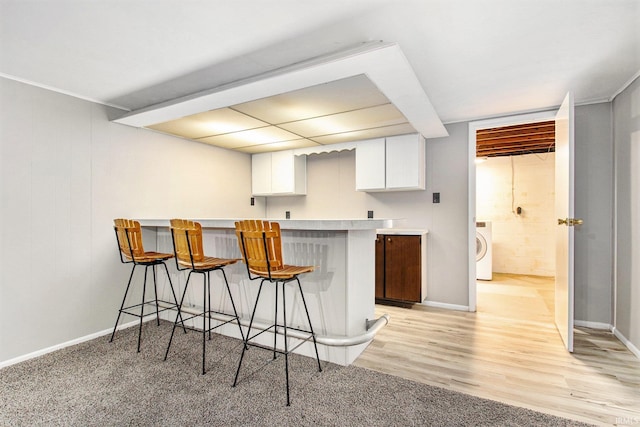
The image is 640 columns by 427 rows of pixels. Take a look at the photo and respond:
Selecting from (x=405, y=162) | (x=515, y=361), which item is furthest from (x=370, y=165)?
(x=515, y=361)

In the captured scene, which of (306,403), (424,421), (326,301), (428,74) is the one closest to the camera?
(424,421)

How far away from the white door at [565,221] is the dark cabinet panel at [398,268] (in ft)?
4.28

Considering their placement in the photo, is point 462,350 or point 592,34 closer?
point 592,34

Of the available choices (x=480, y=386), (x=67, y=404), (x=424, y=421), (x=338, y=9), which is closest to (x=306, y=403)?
(x=424, y=421)

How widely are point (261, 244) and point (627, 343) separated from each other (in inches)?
127

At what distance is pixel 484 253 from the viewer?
547cm

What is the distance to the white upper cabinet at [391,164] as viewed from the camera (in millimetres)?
3701

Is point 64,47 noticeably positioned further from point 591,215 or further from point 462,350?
point 591,215

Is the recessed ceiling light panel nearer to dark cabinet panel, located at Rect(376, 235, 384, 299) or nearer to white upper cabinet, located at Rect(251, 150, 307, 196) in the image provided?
white upper cabinet, located at Rect(251, 150, 307, 196)

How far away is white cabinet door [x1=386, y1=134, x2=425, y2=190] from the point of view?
12.1ft

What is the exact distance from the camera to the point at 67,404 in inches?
72.9

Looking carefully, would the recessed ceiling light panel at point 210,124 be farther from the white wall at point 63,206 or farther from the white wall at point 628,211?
the white wall at point 628,211

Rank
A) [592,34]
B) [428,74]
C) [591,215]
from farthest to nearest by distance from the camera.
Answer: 1. [591,215]
2. [428,74]
3. [592,34]

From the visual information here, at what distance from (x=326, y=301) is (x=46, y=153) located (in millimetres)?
2676
